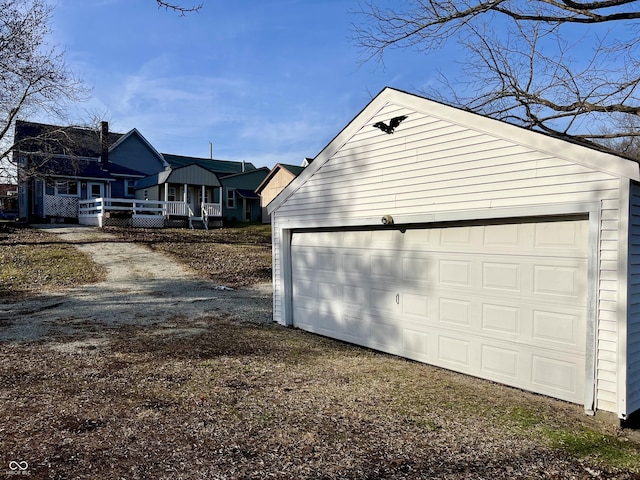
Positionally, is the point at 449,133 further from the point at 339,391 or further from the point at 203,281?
the point at 203,281

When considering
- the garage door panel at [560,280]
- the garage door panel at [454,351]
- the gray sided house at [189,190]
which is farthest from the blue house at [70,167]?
the garage door panel at [560,280]

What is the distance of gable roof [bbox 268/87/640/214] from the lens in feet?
14.0

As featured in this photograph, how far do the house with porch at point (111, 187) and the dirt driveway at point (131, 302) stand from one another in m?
6.81

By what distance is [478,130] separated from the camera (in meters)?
5.36

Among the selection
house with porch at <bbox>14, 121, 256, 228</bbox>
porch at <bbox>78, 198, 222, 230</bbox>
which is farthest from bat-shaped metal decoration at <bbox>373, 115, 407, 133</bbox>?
porch at <bbox>78, 198, 222, 230</bbox>

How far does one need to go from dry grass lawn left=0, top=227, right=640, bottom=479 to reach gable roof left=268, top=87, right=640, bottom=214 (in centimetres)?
264

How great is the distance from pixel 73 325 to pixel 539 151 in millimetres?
8641

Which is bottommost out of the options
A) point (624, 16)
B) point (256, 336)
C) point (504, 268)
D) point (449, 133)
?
point (256, 336)

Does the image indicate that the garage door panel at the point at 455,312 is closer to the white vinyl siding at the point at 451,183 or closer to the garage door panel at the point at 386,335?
the garage door panel at the point at 386,335

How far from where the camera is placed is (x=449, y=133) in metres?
5.69

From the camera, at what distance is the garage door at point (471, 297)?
4762 mm

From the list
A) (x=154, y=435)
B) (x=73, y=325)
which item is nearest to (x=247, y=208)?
(x=73, y=325)

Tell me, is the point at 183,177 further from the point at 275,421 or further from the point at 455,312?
the point at 275,421

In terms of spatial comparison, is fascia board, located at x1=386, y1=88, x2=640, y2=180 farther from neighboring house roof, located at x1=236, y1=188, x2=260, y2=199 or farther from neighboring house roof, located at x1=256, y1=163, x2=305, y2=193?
neighboring house roof, located at x1=236, y1=188, x2=260, y2=199
